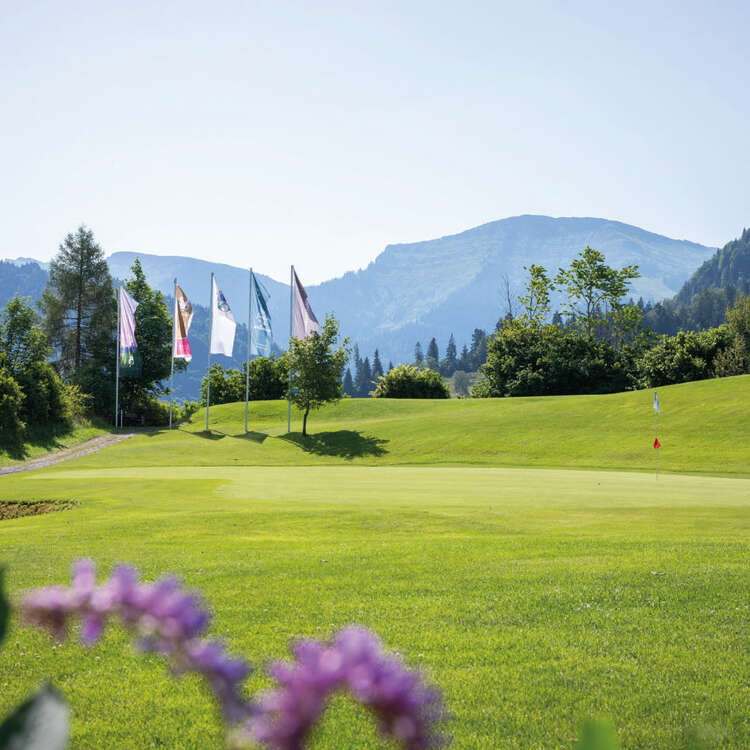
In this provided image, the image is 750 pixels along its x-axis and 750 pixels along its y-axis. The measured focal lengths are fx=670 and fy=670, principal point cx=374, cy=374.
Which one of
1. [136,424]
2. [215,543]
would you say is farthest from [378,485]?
[136,424]

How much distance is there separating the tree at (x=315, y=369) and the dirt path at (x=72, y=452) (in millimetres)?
12845

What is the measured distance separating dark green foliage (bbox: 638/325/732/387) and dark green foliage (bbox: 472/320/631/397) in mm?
4010

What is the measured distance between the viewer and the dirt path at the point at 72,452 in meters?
33.3

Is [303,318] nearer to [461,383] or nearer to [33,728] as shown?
[33,728]

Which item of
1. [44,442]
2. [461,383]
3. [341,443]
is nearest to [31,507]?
[44,442]

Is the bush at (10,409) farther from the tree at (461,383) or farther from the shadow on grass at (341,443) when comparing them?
the tree at (461,383)

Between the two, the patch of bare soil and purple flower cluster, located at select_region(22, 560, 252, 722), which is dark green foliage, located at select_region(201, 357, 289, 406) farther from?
purple flower cluster, located at select_region(22, 560, 252, 722)

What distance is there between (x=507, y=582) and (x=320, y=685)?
27.7 ft

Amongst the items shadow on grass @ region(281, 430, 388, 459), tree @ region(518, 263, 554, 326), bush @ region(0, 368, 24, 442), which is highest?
tree @ region(518, 263, 554, 326)

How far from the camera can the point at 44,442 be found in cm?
4106

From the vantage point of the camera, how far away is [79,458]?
37.0 metres

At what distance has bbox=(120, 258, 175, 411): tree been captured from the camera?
6119 cm

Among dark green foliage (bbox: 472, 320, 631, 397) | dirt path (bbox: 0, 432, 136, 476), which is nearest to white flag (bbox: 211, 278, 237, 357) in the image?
dirt path (bbox: 0, 432, 136, 476)

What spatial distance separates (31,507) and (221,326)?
2727 cm
